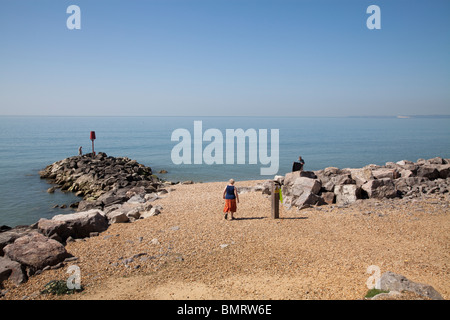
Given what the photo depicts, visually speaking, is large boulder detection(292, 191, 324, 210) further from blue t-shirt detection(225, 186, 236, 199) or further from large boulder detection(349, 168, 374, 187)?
blue t-shirt detection(225, 186, 236, 199)

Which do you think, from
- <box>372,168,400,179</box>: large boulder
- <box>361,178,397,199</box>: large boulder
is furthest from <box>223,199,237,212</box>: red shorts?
<box>372,168,400,179</box>: large boulder

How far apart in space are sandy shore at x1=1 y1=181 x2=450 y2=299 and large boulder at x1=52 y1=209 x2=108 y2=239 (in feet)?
1.94

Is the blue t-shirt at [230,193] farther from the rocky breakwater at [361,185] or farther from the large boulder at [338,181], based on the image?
the large boulder at [338,181]

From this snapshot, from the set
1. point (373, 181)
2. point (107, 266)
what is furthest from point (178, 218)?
point (373, 181)

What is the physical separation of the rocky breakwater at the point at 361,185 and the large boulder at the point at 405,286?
7.95 metres

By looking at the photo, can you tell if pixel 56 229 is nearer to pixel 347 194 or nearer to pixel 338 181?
pixel 347 194

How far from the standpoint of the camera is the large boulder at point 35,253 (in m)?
9.21

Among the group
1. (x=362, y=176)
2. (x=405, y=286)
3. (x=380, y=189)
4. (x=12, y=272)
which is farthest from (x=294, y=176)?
(x=12, y=272)

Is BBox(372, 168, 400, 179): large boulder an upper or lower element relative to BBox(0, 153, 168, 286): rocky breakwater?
upper

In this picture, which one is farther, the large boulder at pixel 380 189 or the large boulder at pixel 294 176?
the large boulder at pixel 294 176

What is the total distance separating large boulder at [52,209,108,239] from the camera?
12156mm

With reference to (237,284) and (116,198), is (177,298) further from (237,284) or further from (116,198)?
(116,198)

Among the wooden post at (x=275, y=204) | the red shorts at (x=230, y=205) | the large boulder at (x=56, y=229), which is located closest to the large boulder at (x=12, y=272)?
the large boulder at (x=56, y=229)

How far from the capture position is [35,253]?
948cm
